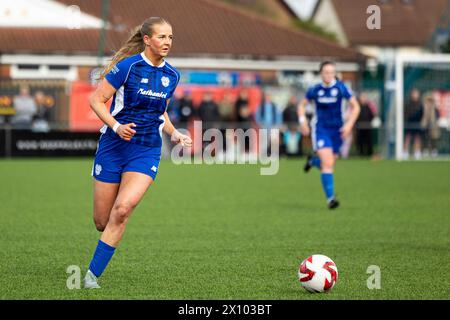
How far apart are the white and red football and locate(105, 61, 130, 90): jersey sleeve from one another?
2022mm

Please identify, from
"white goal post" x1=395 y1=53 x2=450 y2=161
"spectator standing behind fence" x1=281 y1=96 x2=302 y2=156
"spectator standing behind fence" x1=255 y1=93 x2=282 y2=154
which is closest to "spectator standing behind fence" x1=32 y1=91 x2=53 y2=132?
"spectator standing behind fence" x1=255 y1=93 x2=282 y2=154

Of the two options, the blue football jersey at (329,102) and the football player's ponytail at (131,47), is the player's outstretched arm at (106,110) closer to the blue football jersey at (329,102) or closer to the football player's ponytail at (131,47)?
the football player's ponytail at (131,47)

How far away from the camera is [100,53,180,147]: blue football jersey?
27.6ft

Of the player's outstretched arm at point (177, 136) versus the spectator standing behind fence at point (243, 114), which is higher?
the spectator standing behind fence at point (243, 114)

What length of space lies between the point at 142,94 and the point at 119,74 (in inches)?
9.6

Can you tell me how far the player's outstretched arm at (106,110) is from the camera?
27.1 ft

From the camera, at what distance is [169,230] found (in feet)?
42.9

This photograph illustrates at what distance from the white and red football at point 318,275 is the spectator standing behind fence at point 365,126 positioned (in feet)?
82.6

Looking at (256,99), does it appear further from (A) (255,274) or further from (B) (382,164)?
(A) (255,274)

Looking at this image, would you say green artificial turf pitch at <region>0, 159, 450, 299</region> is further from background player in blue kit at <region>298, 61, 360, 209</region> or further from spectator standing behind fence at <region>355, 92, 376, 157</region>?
spectator standing behind fence at <region>355, 92, 376, 157</region>

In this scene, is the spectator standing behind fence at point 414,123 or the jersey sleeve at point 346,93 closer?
the jersey sleeve at point 346,93

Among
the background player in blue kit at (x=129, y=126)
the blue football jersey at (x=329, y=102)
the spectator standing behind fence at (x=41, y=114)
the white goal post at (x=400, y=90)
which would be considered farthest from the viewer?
the white goal post at (x=400, y=90)

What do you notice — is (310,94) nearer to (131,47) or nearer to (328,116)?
(328,116)

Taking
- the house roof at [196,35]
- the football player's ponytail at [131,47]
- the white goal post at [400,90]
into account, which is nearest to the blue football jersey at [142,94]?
the football player's ponytail at [131,47]
